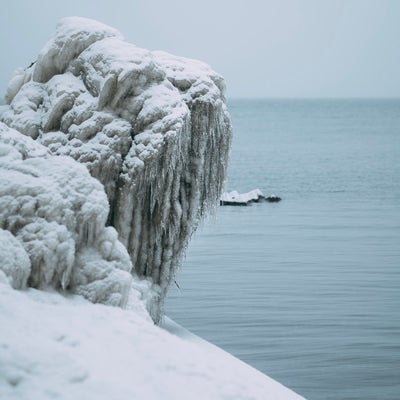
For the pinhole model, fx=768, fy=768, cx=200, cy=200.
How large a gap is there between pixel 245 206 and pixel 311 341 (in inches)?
1036

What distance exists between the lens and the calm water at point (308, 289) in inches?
688

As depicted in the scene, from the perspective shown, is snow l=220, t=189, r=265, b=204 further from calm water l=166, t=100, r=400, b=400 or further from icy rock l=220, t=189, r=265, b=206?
calm water l=166, t=100, r=400, b=400

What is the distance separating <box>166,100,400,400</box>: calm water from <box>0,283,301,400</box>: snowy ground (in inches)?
355

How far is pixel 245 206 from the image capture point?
45531 mm

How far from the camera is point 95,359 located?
6547 mm

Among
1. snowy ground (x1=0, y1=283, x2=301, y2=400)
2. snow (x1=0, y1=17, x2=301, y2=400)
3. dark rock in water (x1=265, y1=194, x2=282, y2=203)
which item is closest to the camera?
snowy ground (x1=0, y1=283, x2=301, y2=400)

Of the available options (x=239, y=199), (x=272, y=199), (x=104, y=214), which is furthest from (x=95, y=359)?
(x=272, y=199)

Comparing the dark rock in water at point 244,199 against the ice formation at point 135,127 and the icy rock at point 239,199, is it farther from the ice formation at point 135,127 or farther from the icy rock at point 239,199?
the ice formation at point 135,127

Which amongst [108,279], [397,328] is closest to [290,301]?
[397,328]

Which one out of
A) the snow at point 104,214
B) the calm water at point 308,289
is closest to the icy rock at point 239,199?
the calm water at point 308,289

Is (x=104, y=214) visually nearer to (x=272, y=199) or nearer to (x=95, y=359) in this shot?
(x=95, y=359)

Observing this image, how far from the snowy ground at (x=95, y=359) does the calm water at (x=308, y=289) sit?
9.01 metres

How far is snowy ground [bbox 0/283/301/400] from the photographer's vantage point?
599 cm

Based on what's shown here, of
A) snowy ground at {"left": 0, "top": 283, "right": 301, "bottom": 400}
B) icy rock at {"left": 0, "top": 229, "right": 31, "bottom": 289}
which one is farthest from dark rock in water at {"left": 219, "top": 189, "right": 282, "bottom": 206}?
snowy ground at {"left": 0, "top": 283, "right": 301, "bottom": 400}
